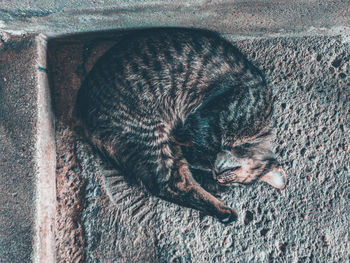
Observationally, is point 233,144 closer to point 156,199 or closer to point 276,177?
point 276,177

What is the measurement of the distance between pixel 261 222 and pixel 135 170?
3.02ft

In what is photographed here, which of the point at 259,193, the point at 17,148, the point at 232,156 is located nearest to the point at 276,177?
the point at 259,193

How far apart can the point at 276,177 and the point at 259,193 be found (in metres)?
0.17

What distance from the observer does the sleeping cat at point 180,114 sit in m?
1.72

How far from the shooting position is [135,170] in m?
1.79

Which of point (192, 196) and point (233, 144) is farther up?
point (233, 144)

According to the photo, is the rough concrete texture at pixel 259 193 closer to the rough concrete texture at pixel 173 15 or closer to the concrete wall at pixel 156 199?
the concrete wall at pixel 156 199

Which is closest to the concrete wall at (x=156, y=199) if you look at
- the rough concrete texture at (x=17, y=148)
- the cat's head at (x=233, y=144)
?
the rough concrete texture at (x=17, y=148)

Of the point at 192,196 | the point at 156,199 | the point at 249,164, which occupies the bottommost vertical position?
the point at 156,199

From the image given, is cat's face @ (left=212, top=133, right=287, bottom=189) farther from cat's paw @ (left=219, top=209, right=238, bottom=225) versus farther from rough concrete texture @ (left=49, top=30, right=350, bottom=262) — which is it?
cat's paw @ (left=219, top=209, right=238, bottom=225)

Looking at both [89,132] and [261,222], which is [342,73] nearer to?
[261,222]

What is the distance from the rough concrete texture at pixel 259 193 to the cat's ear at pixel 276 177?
70 millimetres

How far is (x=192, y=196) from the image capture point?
1.82 m

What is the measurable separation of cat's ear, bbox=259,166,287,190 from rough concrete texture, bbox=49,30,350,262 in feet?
0.23
